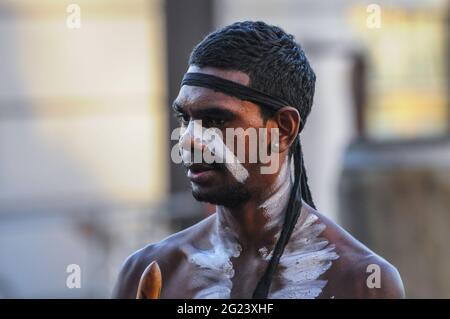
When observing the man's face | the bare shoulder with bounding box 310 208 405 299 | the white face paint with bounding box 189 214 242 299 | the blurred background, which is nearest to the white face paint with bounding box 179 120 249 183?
the man's face

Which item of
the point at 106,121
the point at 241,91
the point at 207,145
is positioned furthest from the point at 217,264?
the point at 106,121

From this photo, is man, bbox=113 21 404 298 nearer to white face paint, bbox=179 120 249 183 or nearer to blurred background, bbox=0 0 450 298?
white face paint, bbox=179 120 249 183

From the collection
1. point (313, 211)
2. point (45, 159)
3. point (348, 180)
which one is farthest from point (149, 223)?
point (313, 211)

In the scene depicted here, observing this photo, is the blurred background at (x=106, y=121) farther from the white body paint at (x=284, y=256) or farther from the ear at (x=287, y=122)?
the ear at (x=287, y=122)

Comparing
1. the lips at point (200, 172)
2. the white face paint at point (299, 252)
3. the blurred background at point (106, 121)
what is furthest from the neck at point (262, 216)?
the blurred background at point (106, 121)

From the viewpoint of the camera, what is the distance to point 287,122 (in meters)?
2.50

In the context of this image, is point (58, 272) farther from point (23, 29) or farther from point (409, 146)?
point (409, 146)

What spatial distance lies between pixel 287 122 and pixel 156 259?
18.0 inches

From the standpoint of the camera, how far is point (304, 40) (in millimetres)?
12141

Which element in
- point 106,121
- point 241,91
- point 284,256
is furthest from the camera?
point 106,121

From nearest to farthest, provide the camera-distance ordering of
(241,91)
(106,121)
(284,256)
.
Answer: (241,91) → (284,256) → (106,121)

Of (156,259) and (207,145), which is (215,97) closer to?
(207,145)

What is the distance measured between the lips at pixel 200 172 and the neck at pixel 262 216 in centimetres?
13

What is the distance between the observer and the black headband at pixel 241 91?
2.46 m
